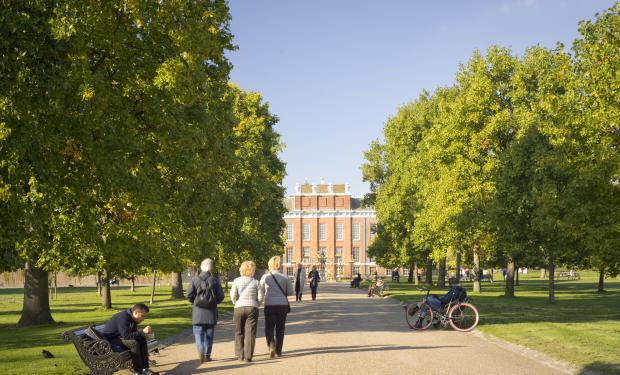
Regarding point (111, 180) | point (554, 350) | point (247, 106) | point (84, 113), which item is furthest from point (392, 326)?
point (247, 106)

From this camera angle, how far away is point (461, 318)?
1916 centimetres

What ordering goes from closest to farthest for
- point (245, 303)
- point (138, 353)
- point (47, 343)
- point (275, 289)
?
point (138, 353), point (245, 303), point (275, 289), point (47, 343)

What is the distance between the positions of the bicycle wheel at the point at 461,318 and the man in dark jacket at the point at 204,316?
7724 millimetres

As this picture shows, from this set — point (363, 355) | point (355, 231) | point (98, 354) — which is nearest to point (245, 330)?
point (363, 355)

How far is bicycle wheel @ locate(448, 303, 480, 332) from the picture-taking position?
19094mm

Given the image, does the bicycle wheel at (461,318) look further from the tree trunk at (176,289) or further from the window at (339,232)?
the window at (339,232)

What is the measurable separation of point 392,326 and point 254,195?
68.6ft

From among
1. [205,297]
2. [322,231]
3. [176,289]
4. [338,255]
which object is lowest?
[176,289]

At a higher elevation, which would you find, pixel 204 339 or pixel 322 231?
pixel 322 231

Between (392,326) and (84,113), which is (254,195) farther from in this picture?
(84,113)

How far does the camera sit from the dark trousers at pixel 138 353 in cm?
1074

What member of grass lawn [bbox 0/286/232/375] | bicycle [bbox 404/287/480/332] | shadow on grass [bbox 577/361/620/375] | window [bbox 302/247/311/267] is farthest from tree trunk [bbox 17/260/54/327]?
window [bbox 302/247/311/267]

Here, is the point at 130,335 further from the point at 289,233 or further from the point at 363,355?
the point at 289,233

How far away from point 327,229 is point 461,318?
4133 inches
